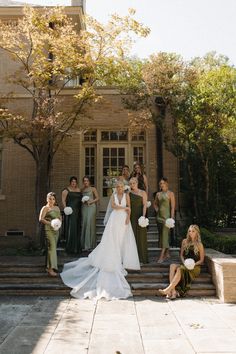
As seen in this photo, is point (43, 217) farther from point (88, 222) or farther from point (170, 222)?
point (170, 222)

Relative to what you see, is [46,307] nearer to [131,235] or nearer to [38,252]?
[131,235]

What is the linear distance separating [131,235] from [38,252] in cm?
340

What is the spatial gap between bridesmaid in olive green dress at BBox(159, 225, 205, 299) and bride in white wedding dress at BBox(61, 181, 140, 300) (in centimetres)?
86

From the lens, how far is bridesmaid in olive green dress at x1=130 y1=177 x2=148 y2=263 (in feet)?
28.3

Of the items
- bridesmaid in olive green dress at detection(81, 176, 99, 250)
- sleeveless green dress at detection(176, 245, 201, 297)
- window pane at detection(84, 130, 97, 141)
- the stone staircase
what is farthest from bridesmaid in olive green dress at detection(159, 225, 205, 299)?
window pane at detection(84, 130, 97, 141)

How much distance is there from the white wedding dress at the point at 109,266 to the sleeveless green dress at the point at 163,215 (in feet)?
3.23

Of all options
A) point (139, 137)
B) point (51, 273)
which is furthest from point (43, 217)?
point (139, 137)

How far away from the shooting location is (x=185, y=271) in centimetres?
741

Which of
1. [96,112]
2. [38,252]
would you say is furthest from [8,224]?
[96,112]

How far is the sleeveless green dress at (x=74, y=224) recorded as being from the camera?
974cm

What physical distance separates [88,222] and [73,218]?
45cm

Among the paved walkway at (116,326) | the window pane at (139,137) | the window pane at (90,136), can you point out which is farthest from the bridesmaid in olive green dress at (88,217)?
the window pane at (139,137)

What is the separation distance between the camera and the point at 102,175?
13.8m

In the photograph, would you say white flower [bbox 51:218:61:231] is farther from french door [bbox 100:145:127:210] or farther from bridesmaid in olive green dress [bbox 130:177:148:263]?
french door [bbox 100:145:127:210]
